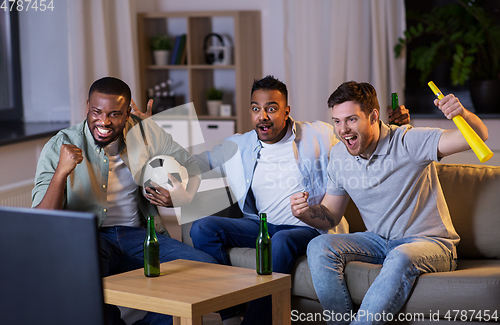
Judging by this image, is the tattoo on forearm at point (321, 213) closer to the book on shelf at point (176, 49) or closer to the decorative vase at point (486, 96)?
the decorative vase at point (486, 96)

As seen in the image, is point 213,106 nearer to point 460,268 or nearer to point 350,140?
point 350,140

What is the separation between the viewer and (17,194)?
3354 mm

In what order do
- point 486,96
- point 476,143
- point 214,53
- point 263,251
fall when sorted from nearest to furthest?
1. point 476,143
2. point 263,251
3. point 486,96
4. point 214,53

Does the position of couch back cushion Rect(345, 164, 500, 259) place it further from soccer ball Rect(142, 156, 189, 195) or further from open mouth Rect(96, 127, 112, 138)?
open mouth Rect(96, 127, 112, 138)

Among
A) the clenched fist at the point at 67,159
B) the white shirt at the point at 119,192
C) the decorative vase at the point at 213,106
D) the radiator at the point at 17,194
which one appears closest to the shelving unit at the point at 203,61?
the decorative vase at the point at 213,106

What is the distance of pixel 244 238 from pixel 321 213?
391 millimetres

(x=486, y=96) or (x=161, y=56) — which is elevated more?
(x=161, y=56)

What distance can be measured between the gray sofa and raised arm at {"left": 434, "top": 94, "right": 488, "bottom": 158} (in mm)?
466

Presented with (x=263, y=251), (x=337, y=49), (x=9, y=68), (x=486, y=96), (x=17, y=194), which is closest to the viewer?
(x=263, y=251)

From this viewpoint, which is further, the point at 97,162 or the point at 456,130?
the point at 97,162

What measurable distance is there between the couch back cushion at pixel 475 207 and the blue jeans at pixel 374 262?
29 cm

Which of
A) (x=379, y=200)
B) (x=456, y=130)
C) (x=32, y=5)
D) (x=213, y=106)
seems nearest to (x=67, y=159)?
(x=379, y=200)

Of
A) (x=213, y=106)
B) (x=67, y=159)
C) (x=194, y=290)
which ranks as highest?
(x=213, y=106)

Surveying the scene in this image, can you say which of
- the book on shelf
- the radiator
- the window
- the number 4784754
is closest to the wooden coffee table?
the radiator
